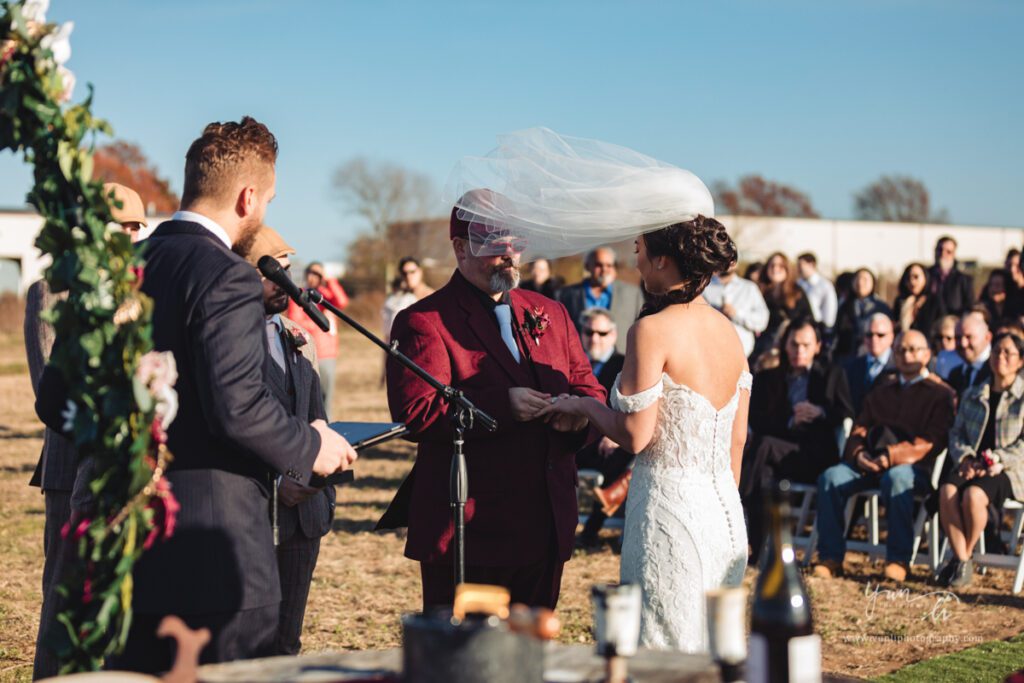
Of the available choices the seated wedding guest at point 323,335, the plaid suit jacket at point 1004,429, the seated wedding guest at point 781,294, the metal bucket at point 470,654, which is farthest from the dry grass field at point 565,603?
the metal bucket at point 470,654

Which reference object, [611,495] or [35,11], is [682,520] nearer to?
[35,11]

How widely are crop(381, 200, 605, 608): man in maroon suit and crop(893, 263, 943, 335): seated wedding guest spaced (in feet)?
26.9

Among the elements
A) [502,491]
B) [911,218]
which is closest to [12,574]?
[502,491]

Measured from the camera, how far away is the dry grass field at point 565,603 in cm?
641

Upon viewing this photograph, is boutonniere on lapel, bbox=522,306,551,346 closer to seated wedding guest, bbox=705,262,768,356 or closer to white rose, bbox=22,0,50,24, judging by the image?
white rose, bbox=22,0,50,24

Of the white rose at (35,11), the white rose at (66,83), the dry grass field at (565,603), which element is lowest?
the dry grass field at (565,603)

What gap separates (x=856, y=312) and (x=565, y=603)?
20.7ft

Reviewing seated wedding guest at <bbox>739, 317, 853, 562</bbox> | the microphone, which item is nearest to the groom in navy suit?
the microphone

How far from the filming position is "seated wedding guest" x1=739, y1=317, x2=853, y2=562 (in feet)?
29.6

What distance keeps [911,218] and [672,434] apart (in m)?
70.9

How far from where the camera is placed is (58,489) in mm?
4496

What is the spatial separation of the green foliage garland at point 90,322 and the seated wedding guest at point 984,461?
621 cm

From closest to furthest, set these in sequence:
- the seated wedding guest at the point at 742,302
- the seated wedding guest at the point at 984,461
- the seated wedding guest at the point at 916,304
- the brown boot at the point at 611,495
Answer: the seated wedding guest at the point at 984,461, the brown boot at the point at 611,495, the seated wedding guest at the point at 742,302, the seated wedding guest at the point at 916,304

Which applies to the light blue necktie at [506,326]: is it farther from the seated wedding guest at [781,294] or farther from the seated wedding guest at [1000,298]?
the seated wedding guest at [1000,298]
